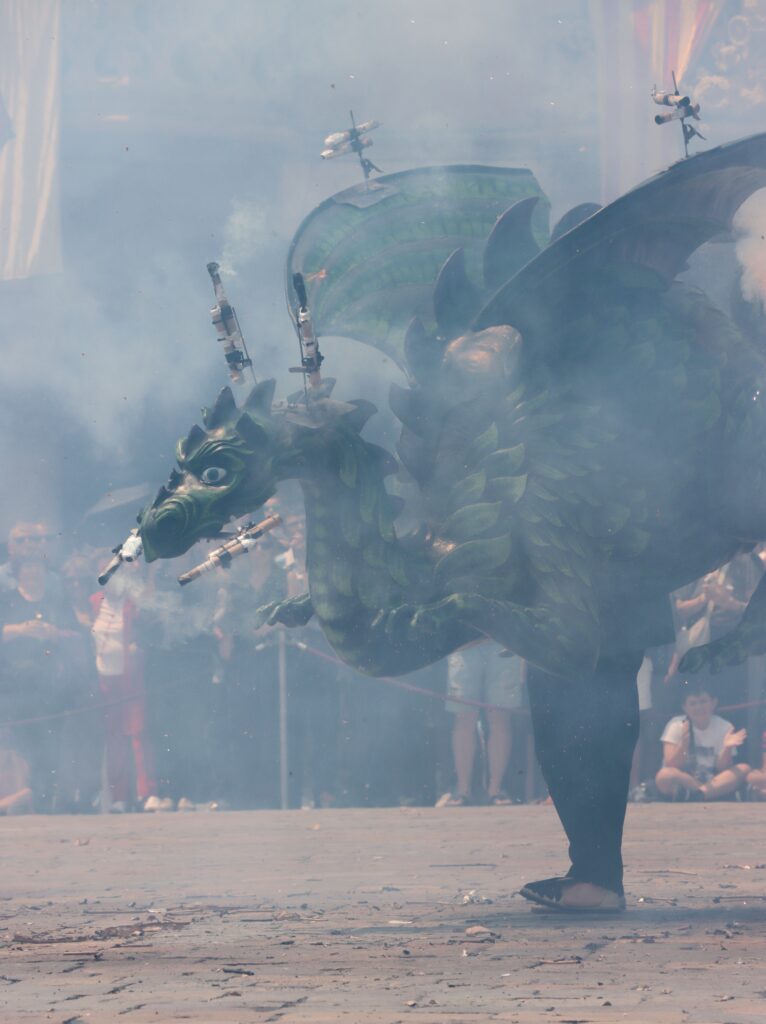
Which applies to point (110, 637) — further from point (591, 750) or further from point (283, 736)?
point (591, 750)

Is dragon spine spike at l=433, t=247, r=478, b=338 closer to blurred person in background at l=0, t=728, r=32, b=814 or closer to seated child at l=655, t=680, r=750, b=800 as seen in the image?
seated child at l=655, t=680, r=750, b=800

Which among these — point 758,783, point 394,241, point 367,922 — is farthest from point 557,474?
point 758,783

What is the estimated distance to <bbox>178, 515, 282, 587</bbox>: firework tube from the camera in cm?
623

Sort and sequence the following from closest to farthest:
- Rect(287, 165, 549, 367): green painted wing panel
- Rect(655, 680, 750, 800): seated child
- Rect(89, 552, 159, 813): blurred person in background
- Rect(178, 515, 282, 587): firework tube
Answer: Rect(178, 515, 282, 587): firework tube, Rect(287, 165, 549, 367): green painted wing panel, Rect(655, 680, 750, 800): seated child, Rect(89, 552, 159, 813): blurred person in background

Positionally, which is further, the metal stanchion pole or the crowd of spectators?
the metal stanchion pole

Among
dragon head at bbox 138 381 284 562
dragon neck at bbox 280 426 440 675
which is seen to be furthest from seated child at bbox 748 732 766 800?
dragon head at bbox 138 381 284 562

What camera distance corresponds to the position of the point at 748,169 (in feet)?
20.5

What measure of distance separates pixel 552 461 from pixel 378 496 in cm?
72

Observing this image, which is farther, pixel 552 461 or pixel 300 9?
pixel 300 9

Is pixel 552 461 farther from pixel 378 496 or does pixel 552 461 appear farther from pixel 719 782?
pixel 719 782

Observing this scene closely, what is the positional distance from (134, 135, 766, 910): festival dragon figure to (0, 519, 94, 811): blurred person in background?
15.4 feet

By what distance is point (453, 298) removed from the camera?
6633 millimetres

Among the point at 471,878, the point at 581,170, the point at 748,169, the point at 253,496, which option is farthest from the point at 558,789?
the point at 581,170

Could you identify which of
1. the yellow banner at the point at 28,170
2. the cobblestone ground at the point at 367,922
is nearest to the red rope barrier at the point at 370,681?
the cobblestone ground at the point at 367,922
